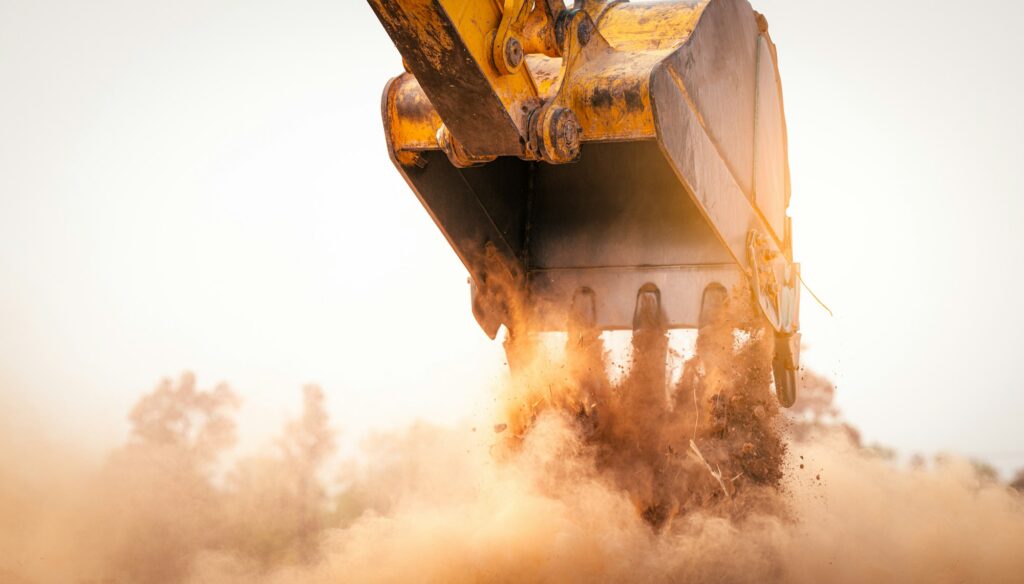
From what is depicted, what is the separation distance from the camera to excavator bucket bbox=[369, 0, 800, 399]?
8.75 feet

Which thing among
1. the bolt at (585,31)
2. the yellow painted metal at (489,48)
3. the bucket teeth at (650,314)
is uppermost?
the bolt at (585,31)

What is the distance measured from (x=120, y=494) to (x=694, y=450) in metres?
2.76

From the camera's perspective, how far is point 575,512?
12.4 ft

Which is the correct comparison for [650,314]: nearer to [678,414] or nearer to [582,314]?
[582,314]

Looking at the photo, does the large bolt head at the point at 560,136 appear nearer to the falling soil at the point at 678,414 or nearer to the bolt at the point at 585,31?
the bolt at the point at 585,31

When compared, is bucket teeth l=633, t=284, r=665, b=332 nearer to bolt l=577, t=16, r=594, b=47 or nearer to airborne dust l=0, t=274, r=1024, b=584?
airborne dust l=0, t=274, r=1024, b=584

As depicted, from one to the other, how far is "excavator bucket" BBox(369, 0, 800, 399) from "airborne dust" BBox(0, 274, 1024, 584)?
0.20m

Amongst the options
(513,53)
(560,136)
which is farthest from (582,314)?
(513,53)

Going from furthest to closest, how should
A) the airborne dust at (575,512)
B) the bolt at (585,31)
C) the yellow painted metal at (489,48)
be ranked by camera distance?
the airborne dust at (575,512)
the bolt at (585,31)
the yellow painted metal at (489,48)

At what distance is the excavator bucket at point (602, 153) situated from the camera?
2668 mm

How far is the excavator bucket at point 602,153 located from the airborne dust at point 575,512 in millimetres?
197

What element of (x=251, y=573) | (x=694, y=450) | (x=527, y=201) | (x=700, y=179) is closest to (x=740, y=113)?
(x=700, y=179)

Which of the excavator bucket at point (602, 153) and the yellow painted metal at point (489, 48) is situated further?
the excavator bucket at point (602, 153)

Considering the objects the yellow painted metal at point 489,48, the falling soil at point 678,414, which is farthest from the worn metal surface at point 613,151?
the falling soil at point 678,414
